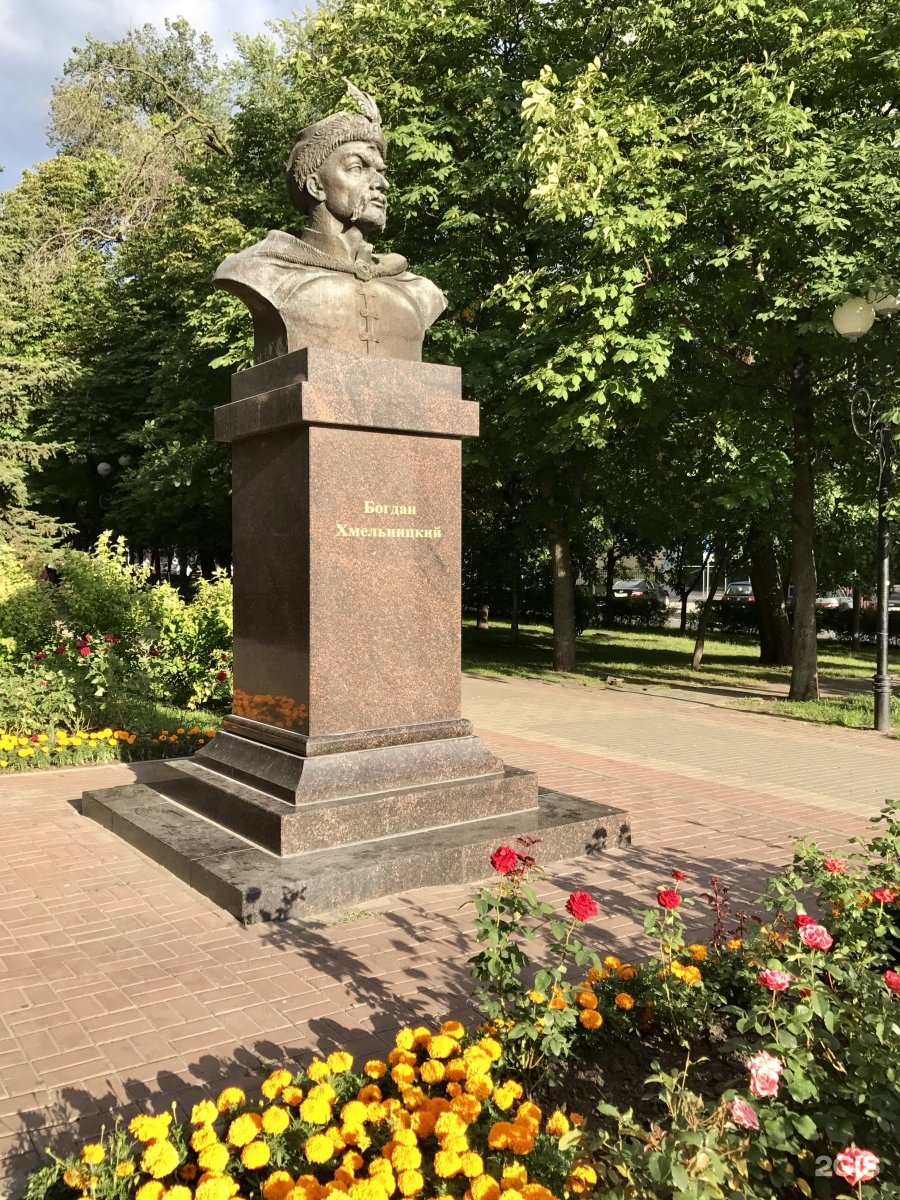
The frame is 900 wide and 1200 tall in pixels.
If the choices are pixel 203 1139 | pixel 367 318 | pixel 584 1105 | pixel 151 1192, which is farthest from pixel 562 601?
pixel 151 1192

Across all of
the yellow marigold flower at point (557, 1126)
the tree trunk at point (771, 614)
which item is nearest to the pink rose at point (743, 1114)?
the yellow marigold flower at point (557, 1126)

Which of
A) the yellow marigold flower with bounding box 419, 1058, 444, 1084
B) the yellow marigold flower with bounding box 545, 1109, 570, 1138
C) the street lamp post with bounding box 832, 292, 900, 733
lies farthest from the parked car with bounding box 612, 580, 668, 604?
the yellow marigold flower with bounding box 545, 1109, 570, 1138

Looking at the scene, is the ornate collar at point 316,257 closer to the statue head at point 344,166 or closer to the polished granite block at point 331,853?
the statue head at point 344,166

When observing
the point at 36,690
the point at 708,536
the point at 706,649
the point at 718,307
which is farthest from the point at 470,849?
the point at 706,649

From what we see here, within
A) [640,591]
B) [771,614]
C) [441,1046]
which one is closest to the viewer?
[441,1046]

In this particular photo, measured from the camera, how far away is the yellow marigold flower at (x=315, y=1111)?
261 cm

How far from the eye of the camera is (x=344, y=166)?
21.5ft

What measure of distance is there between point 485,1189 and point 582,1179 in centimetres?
23

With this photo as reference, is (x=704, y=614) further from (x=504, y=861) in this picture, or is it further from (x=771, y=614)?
(x=504, y=861)

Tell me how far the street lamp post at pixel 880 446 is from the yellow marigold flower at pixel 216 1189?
10851 millimetres

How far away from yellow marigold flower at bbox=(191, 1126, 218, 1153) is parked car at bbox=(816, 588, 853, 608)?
3042 centimetres

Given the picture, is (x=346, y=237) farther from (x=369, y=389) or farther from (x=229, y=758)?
(x=229, y=758)

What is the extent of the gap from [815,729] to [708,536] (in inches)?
415

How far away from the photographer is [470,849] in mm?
5660
